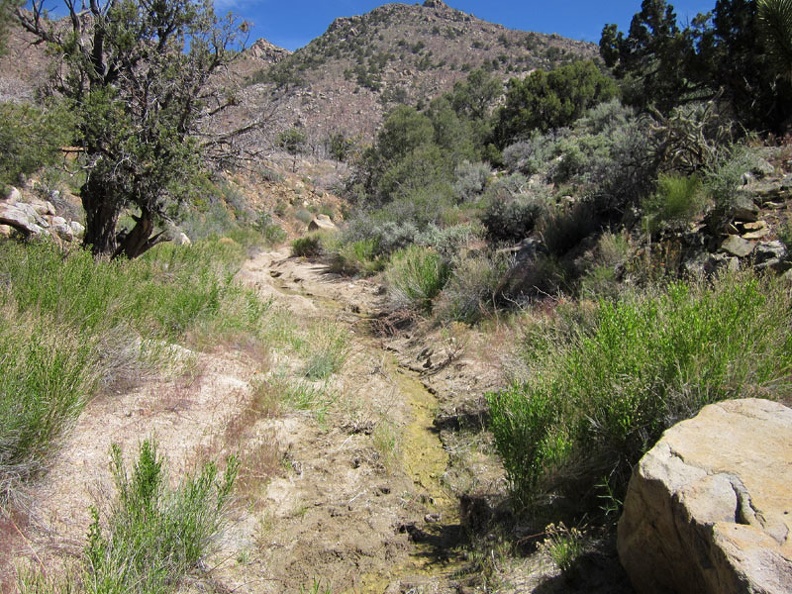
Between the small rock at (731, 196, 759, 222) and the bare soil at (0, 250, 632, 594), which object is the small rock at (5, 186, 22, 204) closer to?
the bare soil at (0, 250, 632, 594)

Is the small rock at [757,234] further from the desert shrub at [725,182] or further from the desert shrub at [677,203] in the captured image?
the desert shrub at [677,203]

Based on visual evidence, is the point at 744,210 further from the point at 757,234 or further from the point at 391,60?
the point at 391,60

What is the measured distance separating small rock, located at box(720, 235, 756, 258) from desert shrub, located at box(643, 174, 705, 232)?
0.58 meters

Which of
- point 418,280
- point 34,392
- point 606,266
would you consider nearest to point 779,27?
point 606,266

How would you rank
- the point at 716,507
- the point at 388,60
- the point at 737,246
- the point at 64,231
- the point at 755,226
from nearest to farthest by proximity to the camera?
the point at 716,507
the point at 737,246
the point at 755,226
the point at 64,231
the point at 388,60

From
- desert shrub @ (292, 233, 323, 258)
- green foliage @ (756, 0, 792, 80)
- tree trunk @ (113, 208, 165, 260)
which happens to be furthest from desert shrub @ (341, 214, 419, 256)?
green foliage @ (756, 0, 792, 80)

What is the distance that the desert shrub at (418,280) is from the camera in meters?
8.91

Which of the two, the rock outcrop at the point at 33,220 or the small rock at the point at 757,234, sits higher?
the rock outcrop at the point at 33,220

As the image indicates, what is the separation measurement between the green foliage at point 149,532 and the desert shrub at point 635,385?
6.39ft

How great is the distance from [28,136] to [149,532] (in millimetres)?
4925

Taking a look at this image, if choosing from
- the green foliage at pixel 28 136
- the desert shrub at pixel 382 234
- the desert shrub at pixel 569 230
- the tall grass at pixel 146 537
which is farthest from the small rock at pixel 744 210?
the green foliage at pixel 28 136

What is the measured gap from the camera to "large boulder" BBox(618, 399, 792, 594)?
1.70m

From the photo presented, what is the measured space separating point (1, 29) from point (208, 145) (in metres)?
2.77

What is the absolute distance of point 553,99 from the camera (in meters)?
20.9
